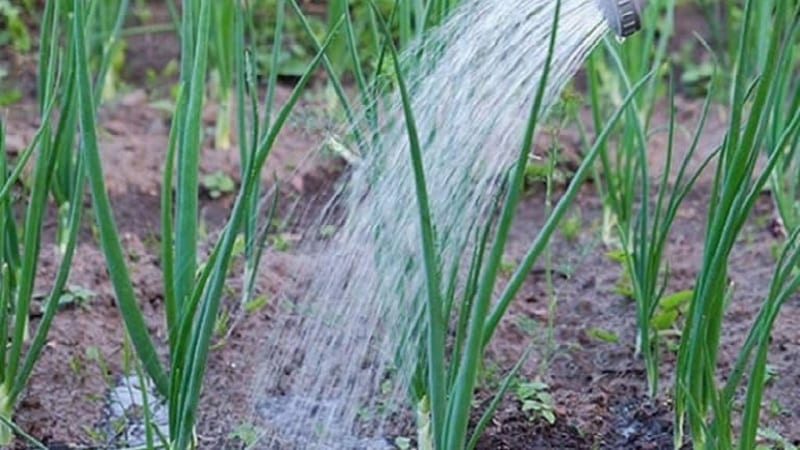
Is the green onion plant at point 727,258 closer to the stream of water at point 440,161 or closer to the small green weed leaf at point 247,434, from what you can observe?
the stream of water at point 440,161

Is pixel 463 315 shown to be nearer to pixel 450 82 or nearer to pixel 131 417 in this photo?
pixel 450 82

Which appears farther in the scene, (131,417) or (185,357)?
(131,417)

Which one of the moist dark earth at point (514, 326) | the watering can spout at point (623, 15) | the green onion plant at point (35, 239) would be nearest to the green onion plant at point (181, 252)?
the green onion plant at point (35, 239)

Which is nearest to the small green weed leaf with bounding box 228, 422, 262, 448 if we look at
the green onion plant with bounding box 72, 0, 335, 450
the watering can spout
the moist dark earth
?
the moist dark earth

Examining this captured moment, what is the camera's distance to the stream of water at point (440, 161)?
5.77 ft

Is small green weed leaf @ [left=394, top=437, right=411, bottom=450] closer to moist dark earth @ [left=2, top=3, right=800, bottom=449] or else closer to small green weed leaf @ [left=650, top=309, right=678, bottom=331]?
moist dark earth @ [left=2, top=3, right=800, bottom=449]

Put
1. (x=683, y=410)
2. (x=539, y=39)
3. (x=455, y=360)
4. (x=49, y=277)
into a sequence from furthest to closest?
(x=49, y=277), (x=683, y=410), (x=539, y=39), (x=455, y=360)

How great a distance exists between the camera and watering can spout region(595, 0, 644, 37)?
5.64 ft

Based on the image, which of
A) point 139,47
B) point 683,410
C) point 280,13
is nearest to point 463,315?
point 683,410

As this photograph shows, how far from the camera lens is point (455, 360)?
1646 mm

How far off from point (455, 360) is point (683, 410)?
416 mm

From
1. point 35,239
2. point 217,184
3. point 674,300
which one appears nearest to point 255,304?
point 35,239

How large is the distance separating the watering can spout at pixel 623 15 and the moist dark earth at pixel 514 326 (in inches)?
19.0

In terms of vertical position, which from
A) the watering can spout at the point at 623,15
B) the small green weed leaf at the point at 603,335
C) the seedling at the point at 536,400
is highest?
the watering can spout at the point at 623,15
